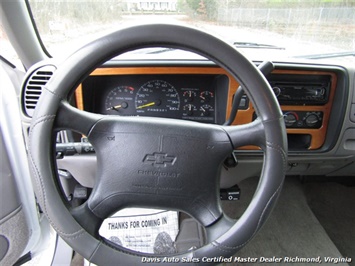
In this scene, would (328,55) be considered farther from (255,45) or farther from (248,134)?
(248,134)

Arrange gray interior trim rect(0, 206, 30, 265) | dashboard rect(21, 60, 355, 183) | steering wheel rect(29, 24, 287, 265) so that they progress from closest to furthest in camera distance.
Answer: steering wheel rect(29, 24, 287, 265), gray interior trim rect(0, 206, 30, 265), dashboard rect(21, 60, 355, 183)

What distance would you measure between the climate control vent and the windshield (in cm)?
14

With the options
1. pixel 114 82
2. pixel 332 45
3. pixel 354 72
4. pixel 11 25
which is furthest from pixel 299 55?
pixel 11 25

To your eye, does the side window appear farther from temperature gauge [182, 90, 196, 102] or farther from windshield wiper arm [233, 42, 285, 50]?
windshield wiper arm [233, 42, 285, 50]

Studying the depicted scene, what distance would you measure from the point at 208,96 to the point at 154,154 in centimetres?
61

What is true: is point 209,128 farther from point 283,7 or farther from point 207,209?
point 283,7

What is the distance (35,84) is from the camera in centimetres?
111

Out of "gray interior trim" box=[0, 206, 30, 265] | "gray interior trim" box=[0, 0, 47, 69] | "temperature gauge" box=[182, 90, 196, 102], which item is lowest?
"gray interior trim" box=[0, 206, 30, 265]

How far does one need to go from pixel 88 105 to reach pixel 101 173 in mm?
569

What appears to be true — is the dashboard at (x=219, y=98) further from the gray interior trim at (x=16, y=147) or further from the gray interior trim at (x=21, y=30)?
the gray interior trim at (x=21, y=30)

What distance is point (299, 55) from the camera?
1.46m

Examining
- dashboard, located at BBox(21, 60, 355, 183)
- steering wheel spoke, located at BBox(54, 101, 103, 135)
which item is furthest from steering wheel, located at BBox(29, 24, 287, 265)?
dashboard, located at BBox(21, 60, 355, 183)

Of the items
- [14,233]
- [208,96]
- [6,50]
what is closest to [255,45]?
[208,96]

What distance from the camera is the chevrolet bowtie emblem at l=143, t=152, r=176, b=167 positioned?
738mm
